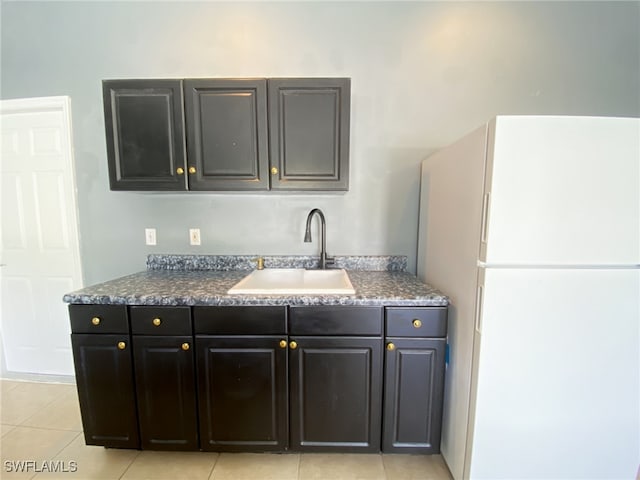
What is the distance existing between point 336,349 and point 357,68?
1.71 metres

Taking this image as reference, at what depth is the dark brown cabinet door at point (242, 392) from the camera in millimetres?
1192

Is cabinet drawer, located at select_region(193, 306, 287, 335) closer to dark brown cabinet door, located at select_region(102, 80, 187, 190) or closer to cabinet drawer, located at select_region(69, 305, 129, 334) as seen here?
cabinet drawer, located at select_region(69, 305, 129, 334)

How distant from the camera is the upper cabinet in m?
1.36

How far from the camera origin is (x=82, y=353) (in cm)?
122

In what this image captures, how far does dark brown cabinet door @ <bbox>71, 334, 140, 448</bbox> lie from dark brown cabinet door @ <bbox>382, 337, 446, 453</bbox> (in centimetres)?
128

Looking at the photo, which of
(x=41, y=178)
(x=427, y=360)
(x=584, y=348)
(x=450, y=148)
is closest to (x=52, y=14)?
(x=41, y=178)

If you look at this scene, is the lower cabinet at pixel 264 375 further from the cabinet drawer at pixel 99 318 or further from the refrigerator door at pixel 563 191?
the refrigerator door at pixel 563 191

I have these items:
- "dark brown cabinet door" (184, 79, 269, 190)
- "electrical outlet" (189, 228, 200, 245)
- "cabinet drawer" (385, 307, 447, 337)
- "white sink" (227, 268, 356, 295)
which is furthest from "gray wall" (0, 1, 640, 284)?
"cabinet drawer" (385, 307, 447, 337)

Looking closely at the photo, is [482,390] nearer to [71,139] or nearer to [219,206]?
[219,206]

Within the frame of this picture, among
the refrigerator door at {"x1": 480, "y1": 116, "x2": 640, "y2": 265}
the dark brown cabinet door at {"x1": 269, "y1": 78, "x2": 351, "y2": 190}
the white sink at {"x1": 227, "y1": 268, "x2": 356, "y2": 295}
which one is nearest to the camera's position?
the refrigerator door at {"x1": 480, "y1": 116, "x2": 640, "y2": 265}

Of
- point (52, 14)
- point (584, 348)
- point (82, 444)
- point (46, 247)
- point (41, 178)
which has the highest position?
point (52, 14)

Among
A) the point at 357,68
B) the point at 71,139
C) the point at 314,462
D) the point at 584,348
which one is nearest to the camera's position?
the point at 584,348

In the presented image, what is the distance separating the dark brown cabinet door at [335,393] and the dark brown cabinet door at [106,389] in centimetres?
82

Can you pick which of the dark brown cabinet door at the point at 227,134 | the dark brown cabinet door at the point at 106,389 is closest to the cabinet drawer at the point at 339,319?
the dark brown cabinet door at the point at 227,134
